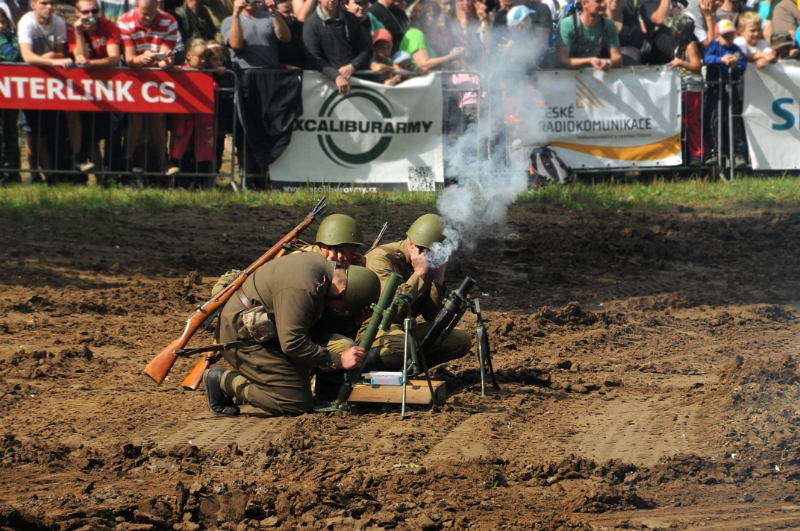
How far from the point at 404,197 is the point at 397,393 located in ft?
20.6

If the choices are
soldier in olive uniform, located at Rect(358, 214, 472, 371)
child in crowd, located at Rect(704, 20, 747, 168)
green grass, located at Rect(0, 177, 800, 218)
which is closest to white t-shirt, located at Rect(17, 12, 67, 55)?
green grass, located at Rect(0, 177, 800, 218)

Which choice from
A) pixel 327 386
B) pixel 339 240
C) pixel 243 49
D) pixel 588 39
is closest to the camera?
pixel 339 240

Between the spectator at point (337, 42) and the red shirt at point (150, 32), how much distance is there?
1.66m

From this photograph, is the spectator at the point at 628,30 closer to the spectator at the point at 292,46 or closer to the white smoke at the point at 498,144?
the white smoke at the point at 498,144

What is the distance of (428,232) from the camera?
8.26m

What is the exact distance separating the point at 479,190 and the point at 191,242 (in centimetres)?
325

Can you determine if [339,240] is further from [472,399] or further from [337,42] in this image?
[337,42]

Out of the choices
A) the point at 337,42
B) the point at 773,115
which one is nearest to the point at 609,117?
the point at 773,115

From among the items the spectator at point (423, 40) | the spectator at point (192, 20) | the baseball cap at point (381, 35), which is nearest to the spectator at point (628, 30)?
the spectator at point (423, 40)

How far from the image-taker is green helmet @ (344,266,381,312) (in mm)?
7457

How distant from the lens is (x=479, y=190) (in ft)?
38.7

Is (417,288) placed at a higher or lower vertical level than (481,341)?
higher

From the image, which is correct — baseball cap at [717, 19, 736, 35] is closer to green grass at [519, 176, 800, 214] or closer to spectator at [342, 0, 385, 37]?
green grass at [519, 176, 800, 214]

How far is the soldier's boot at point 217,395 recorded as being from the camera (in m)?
7.88
